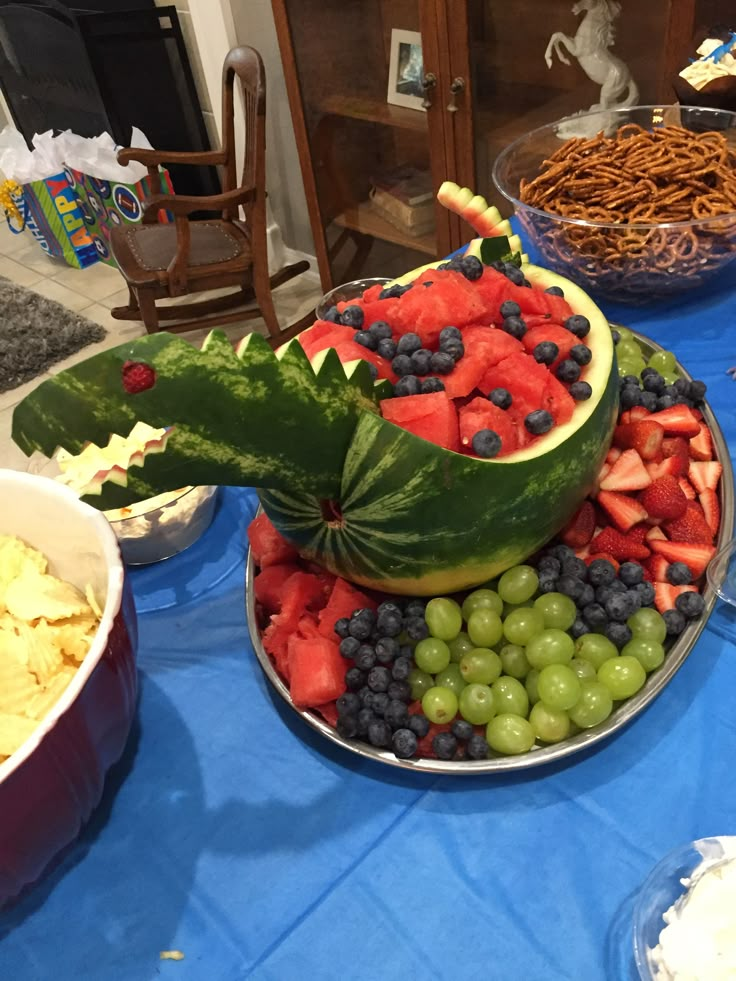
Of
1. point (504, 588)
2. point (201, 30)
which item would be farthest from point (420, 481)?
point (201, 30)

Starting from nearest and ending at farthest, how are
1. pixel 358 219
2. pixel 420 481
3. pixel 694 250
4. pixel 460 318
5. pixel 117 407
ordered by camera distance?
pixel 117 407, pixel 420 481, pixel 460 318, pixel 694 250, pixel 358 219

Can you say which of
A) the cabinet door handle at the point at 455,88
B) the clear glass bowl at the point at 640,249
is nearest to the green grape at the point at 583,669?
the clear glass bowl at the point at 640,249

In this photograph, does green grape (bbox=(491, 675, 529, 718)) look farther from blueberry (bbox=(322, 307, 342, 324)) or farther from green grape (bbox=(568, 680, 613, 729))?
blueberry (bbox=(322, 307, 342, 324))

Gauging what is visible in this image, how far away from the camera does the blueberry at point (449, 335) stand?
Answer: 2.37 feet

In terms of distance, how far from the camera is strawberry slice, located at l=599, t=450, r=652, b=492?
31.9 inches

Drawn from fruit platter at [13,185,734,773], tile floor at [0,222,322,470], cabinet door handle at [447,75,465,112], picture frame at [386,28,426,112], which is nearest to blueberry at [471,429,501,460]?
fruit platter at [13,185,734,773]

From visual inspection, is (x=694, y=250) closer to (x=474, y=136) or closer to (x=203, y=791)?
(x=203, y=791)

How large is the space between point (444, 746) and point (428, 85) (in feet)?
6.43

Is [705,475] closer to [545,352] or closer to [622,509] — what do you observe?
[622,509]

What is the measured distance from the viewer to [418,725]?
0.68 meters

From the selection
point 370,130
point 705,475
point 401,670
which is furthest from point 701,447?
point 370,130

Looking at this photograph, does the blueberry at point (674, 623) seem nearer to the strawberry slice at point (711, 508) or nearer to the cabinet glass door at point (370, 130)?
the strawberry slice at point (711, 508)

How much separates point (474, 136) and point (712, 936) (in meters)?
2.10

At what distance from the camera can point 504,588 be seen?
727mm
